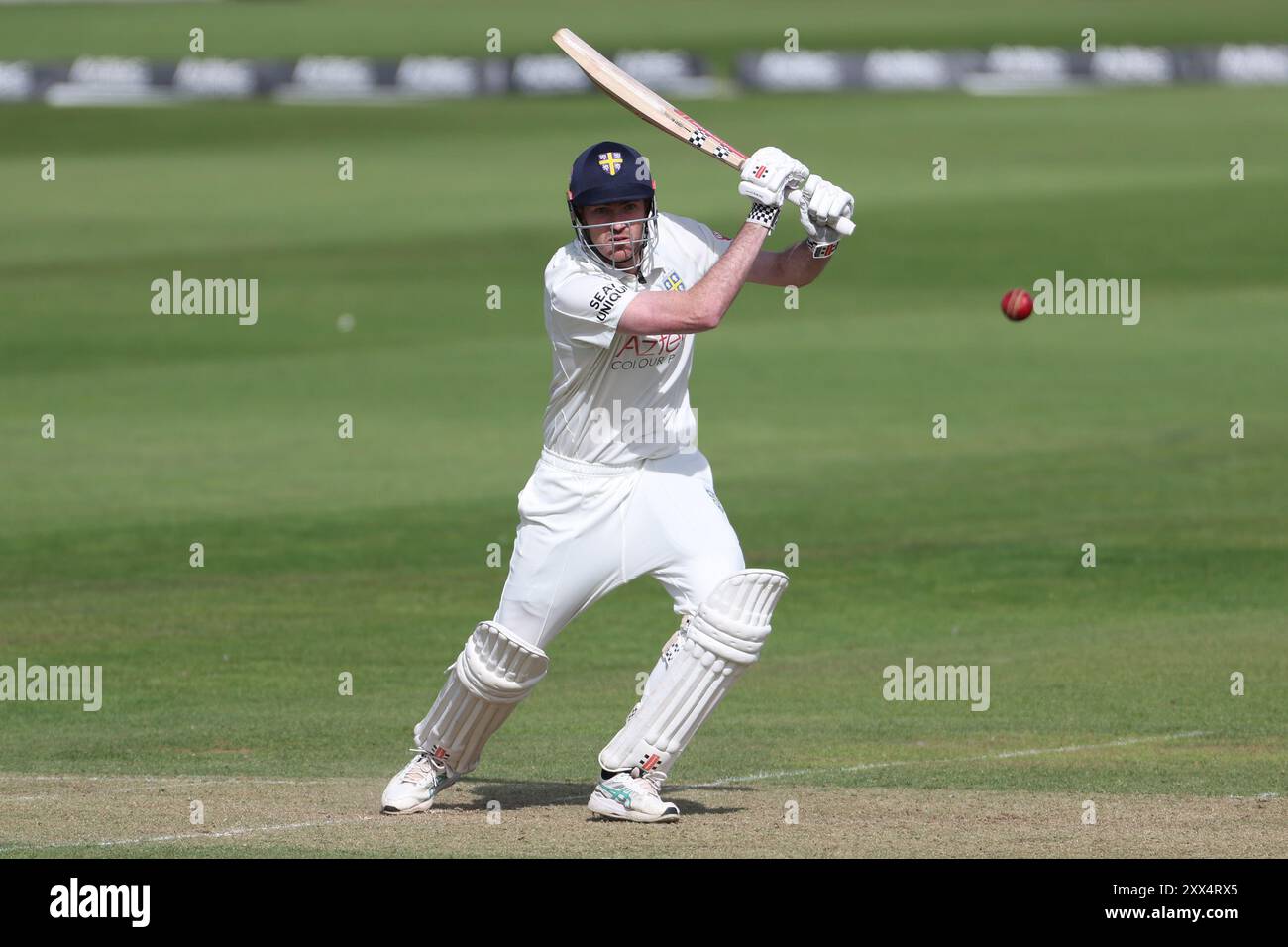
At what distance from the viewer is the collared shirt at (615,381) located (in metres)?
8.41

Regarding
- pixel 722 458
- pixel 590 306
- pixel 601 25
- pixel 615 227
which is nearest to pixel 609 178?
pixel 615 227

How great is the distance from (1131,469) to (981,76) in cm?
3107

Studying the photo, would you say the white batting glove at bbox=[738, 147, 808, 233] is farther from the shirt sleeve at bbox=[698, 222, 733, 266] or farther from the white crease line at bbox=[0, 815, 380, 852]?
the white crease line at bbox=[0, 815, 380, 852]

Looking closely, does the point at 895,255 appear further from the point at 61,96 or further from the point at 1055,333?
the point at 61,96

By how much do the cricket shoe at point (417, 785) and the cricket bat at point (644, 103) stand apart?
269cm

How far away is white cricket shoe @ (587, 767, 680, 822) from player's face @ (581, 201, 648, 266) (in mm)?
1998

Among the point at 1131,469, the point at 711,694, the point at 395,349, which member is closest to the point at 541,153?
the point at 395,349

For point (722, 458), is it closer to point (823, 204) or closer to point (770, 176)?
point (823, 204)

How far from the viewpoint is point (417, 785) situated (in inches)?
338

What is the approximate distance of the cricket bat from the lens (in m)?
9.01

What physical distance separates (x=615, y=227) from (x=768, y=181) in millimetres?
610

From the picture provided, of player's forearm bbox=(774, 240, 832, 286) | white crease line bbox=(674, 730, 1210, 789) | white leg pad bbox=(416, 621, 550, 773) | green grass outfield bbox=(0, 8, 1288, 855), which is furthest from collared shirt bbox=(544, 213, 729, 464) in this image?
green grass outfield bbox=(0, 8, 1288, 855)

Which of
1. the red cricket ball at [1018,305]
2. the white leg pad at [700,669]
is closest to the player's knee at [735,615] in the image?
the white leg pad at [700,669]

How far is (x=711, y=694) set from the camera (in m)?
8.37
